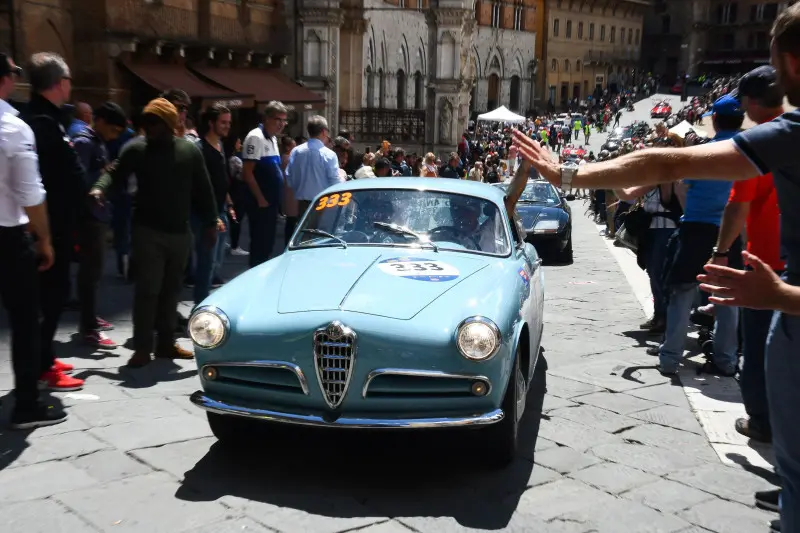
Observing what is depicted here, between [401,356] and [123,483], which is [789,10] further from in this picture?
[123,483]

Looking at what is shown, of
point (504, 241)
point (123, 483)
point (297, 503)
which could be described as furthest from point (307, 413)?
point (504, 241)

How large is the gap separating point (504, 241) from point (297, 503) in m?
2.18

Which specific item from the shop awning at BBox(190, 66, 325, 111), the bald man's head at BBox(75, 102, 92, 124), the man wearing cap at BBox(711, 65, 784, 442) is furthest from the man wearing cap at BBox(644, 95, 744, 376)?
the shop awning at BBox(190, 66, 325, 111)

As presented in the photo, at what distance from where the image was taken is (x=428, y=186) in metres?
5.62

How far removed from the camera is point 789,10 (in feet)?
8.39

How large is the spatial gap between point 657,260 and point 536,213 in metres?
5.91

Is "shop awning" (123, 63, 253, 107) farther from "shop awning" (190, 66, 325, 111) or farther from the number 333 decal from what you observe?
the number 333 decal

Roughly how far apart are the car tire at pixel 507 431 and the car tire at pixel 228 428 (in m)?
1.18

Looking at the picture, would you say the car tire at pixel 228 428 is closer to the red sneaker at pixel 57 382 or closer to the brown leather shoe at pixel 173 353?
the red sneaker at pixel 57 382

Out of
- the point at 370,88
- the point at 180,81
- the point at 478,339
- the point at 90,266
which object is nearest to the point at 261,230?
the point at 90,266

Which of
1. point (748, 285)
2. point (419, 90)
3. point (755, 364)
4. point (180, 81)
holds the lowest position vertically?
point (755, 364)

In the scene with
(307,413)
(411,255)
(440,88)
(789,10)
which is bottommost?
(307,413)

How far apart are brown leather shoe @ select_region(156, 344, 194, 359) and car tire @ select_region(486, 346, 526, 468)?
2.63m

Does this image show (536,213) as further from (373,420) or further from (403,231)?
(373,420)
